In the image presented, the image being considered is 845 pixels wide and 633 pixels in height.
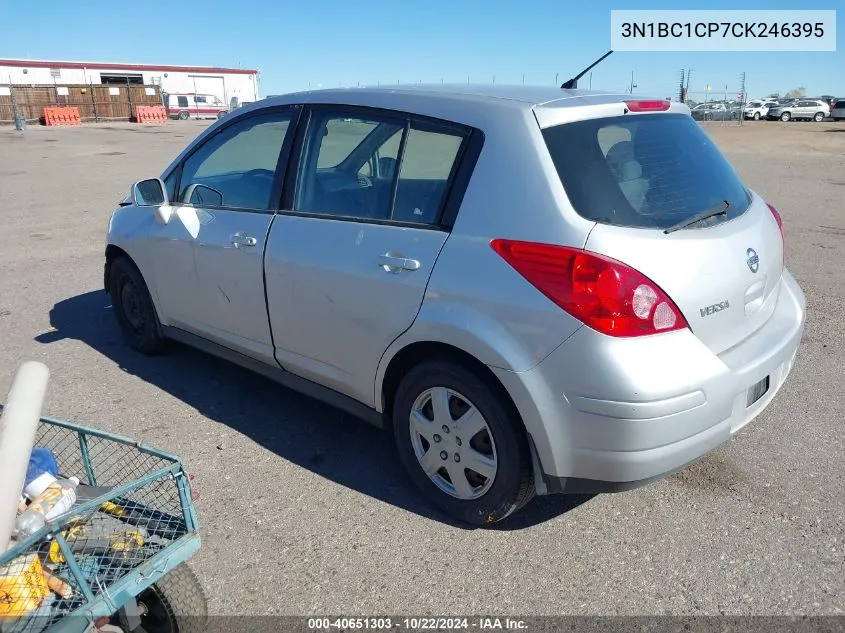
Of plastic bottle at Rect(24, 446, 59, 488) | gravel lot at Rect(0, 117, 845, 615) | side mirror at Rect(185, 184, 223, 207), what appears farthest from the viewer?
side mirror at Rect(185, 184, 223, 207)

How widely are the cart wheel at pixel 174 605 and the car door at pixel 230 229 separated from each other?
65.7 inches

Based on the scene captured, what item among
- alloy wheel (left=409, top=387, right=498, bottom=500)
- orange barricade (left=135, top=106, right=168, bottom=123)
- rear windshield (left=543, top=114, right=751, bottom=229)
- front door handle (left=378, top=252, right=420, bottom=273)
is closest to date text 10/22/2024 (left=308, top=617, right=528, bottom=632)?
alloy wheel (left=409, top=387, right=498, bottom=500)

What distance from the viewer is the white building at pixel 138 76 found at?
50312 millimetres

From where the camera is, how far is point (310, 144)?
3631 mm

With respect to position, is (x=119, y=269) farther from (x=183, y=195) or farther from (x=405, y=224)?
(x=405, y=224)

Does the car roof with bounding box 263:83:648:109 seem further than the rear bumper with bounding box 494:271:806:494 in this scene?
Yes

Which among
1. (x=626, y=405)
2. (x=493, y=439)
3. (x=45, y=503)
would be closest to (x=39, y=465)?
(x=45, y=503)

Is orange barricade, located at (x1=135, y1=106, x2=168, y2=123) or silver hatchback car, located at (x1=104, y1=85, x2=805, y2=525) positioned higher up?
orange barricade, located at (x1=135, y1=106, x2=168, y2=123)

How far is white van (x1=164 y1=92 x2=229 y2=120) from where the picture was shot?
2099 inches

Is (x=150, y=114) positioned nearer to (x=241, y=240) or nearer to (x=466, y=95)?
(x=241, y=240)

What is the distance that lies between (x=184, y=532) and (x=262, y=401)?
210cm

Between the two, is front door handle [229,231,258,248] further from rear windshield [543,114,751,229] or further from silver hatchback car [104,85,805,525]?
rear windshield [543,114,751,229]

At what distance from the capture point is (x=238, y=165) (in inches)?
167

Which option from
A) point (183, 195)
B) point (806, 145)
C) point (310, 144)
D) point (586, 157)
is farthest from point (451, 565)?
point (806, 145)
